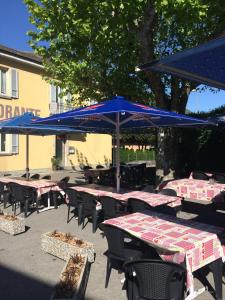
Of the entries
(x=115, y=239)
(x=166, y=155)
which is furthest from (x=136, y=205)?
(x=166, y=155)

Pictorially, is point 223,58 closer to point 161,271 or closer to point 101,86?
point 161,271

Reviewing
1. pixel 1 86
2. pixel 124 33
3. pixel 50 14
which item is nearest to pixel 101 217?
pixel 124 33

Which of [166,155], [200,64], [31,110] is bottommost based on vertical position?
[166,155]

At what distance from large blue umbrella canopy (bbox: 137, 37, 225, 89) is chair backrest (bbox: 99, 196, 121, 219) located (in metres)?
3.07

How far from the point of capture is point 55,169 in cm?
2433

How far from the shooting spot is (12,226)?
753cm

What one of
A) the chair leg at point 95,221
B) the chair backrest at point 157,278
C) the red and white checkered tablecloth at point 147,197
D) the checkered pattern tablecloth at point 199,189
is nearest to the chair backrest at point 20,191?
the red and white checkered tablecloth at point 147,197

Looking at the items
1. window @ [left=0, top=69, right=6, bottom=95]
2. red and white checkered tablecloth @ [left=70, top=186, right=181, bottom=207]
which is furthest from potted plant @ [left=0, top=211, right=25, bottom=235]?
window @ [left=0, top=69, right=6, bottom=95]

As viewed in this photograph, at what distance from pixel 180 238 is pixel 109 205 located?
2.81 m

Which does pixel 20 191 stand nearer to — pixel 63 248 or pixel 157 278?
pixel 63 248

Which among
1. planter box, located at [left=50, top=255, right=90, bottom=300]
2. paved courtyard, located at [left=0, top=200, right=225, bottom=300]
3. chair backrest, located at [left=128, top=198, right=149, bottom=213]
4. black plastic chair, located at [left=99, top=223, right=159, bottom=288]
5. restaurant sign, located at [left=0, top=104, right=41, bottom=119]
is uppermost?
restaurant sign, located at [left=0, top=104, right=41, bottom=119]

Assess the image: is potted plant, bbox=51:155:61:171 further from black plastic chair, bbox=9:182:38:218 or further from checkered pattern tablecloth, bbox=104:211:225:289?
checkered pattern tablecloth, bbox=104:211:225:289

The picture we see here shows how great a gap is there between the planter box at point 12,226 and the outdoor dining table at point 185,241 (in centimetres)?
306

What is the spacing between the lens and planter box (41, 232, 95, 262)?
5.70m
